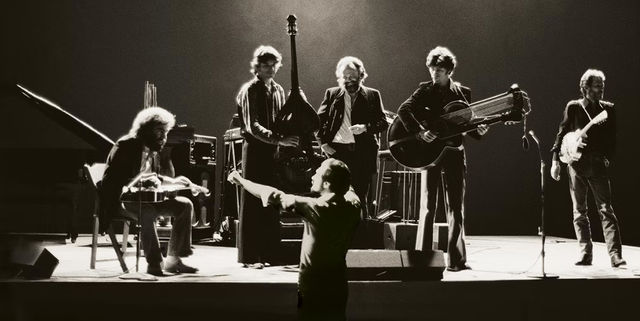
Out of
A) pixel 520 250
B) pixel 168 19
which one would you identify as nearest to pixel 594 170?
pixel 520 250

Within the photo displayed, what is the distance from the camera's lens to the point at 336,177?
11.7 feet

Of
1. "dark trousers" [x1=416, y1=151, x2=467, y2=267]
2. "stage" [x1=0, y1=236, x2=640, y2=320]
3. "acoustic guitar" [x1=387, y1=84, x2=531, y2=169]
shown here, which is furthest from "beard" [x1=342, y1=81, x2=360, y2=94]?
"stage" [x1=0, y1=236, x2=640, y2=320]

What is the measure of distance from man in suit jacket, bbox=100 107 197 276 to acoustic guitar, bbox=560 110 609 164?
3356 mm

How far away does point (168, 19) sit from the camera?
8.91 m

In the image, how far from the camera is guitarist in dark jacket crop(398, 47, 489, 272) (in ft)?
17.6

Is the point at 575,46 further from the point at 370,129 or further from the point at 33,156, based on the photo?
the point at 33,156

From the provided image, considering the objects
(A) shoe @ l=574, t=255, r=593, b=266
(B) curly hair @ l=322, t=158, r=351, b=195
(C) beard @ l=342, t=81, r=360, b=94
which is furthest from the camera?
(A) shoe @ l=574, t=255, r=593, b=266

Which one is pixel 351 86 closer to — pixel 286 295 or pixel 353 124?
pixel 353 124

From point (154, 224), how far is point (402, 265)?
1921mm

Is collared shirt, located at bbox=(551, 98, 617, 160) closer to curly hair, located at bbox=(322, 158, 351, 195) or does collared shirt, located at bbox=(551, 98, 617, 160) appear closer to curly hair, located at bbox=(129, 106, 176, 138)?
curly hair, located at bbox=(322, 158, 351, 195)

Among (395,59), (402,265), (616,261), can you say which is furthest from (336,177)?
(395,59)

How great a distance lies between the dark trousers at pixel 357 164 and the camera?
5438 mm

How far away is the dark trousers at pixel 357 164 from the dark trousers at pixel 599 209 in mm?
1963

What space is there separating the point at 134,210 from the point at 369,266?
1842mm
